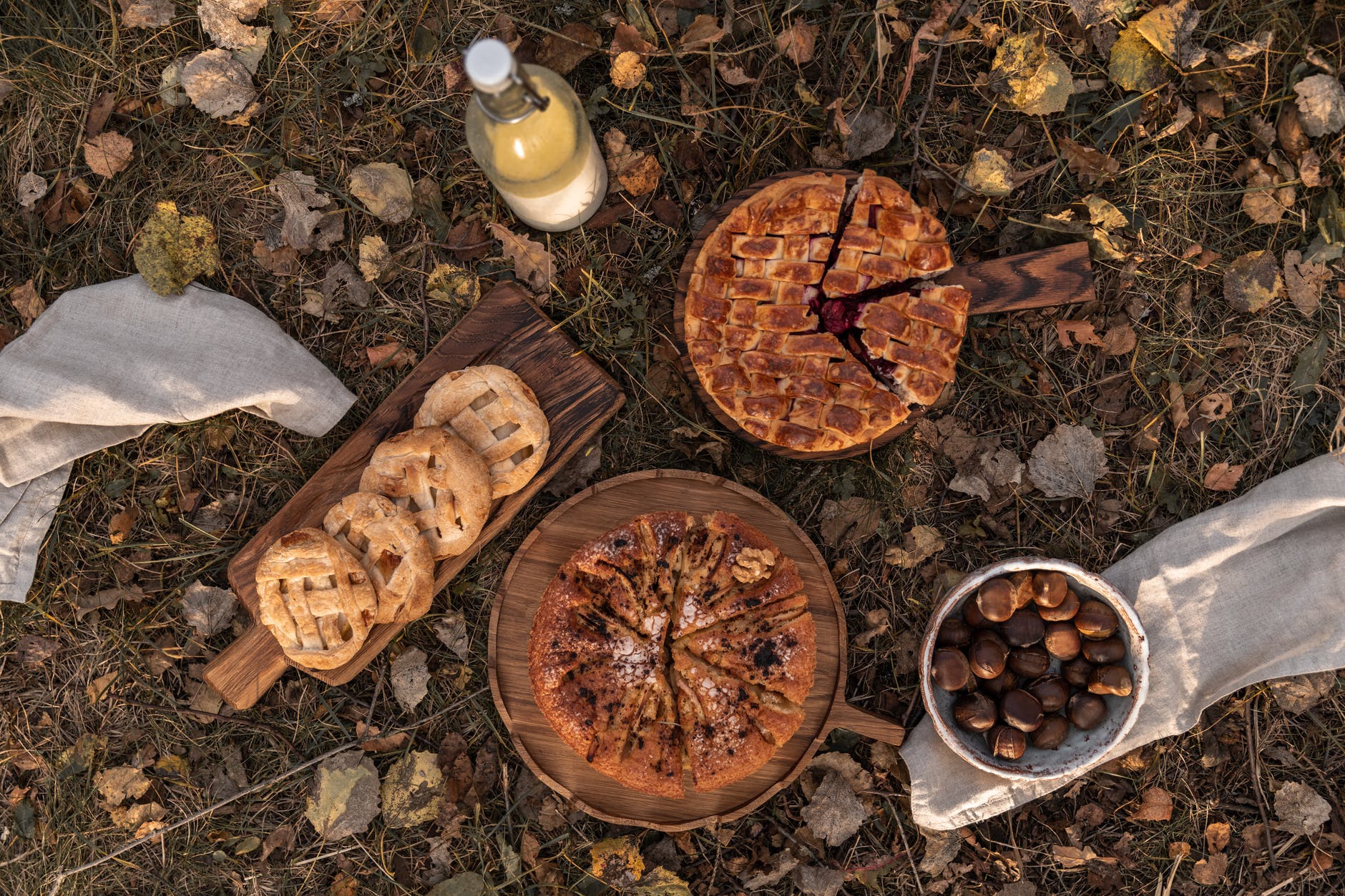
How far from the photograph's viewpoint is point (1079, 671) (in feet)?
11.0

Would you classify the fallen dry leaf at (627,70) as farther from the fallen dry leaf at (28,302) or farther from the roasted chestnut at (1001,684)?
the roasted chestnut at (1001,684)

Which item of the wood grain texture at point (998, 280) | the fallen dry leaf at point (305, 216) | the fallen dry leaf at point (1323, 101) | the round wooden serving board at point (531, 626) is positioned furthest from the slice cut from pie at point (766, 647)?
the fallen dry leaf at point (1323, 101)

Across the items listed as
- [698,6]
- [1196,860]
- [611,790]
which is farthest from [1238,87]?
[611,790]

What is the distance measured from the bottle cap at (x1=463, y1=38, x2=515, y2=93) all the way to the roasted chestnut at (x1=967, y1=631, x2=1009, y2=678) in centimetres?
265

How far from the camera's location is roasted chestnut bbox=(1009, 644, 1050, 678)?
331cm

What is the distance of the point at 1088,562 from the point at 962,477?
68 centimetres

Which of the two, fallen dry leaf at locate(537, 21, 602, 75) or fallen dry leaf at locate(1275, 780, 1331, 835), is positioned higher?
fallen dry leaf at locate(537, 21, 602, 75)

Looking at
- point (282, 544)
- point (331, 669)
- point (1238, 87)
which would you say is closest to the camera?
point (282, 544)

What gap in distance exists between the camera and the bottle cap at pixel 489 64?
2.43m

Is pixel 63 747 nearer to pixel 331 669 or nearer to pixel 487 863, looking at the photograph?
pixel 331 669

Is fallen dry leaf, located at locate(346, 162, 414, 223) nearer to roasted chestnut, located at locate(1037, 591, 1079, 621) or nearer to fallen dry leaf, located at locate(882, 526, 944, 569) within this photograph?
fallen dry leaf, located at locate(882, 526, 944, 569)

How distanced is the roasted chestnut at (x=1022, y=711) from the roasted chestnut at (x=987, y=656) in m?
0.12

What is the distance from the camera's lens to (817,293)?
10.8 feet

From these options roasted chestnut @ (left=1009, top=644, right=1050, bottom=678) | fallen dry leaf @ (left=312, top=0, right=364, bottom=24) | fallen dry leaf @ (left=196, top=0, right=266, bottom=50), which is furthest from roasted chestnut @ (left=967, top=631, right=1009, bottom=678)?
fallen dry leaf @ (left=196, top=0, right=266, bottom=50)
